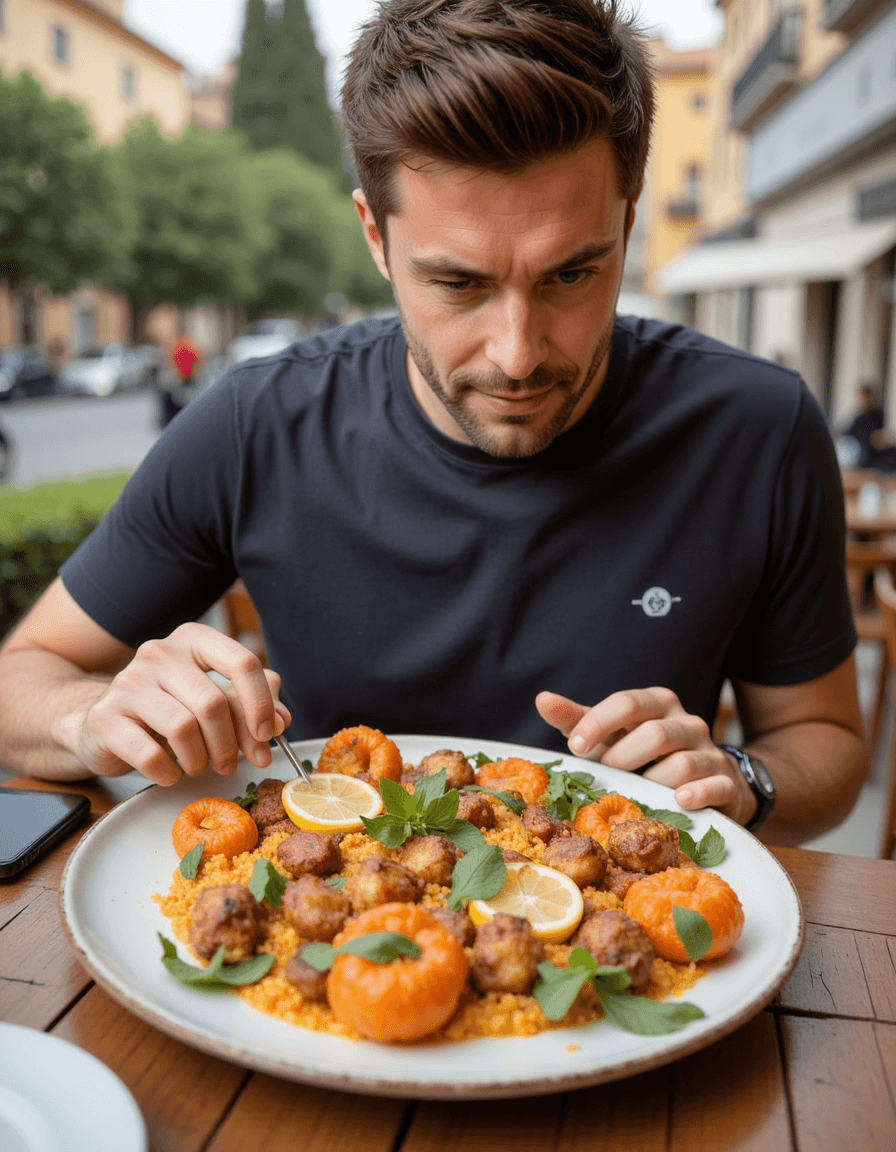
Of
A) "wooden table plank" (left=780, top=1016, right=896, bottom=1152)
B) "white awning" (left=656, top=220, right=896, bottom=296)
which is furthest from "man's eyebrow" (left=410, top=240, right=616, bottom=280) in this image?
"white awning" (left=656, top=220, right=896, bottom=296)

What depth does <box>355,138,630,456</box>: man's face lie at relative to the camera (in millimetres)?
1546

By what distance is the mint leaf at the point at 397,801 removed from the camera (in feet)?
4.08

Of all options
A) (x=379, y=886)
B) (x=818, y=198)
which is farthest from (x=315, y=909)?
(x=818, y=198)

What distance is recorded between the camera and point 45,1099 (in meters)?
0.82

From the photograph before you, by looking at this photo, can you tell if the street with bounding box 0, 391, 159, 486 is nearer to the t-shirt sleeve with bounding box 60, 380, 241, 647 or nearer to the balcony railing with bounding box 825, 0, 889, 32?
the t-shirt sleeve with bounding box 60, 380, 241, 647

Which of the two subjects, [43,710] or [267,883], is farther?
[43,710]

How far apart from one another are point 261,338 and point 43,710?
33.6 m

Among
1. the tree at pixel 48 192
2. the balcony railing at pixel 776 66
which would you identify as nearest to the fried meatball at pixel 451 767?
the balcony railing at pixel 776 66

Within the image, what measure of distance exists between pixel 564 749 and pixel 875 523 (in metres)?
3.60

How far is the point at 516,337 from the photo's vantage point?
5.18 ft

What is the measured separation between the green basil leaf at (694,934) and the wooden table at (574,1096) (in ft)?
0.29

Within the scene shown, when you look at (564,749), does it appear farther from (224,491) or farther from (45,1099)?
(45,1099)

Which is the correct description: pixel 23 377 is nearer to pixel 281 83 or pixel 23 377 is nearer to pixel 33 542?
pixel 33 542

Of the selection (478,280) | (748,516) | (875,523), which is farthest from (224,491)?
(875,523)
